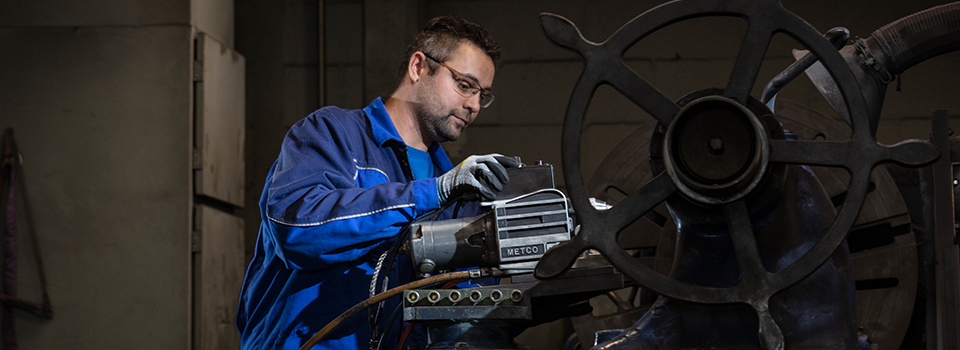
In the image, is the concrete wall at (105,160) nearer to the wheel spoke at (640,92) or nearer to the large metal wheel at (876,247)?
the large metal wheel at (876,247)

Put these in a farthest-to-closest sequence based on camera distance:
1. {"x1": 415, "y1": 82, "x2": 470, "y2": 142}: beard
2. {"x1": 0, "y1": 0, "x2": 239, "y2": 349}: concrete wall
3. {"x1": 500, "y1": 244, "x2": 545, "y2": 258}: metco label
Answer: {"x1": 0, "y1": 0, "x2": 239, "y2": 349}: concrete wall
{"x1": 415, "y1": 82, "x2": 470, "y2": 142}: beard
{"x1": 500, "y1": 244, "x2": 545, "y2": 258}: metco label

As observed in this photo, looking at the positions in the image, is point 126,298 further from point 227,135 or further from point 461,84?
point 461,84

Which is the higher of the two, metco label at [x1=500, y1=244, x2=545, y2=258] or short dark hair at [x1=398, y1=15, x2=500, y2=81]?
short dark hair at [x1=398, y1=15, x2=500, y2=81]

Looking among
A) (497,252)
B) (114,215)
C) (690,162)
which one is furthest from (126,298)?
(690,162)

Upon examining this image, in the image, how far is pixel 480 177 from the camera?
1.46 meters

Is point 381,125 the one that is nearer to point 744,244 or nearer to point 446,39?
point 446,39

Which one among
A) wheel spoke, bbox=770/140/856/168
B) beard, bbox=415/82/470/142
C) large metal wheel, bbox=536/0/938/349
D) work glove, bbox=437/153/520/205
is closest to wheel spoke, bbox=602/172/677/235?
large metal wheel, bbox=536/0/938/349

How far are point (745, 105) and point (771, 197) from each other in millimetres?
155

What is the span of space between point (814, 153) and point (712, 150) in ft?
0.44

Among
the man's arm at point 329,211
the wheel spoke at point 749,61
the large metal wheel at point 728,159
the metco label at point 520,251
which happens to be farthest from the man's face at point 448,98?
the wheel spoke at point 749,61

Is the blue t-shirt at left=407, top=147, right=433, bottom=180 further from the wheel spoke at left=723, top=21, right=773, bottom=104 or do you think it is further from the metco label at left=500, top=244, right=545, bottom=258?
the wheel spoke at left=723, top=21, right=773, bottom=104

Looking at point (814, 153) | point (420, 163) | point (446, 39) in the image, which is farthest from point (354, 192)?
point (814, 153)

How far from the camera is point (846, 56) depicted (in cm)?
136

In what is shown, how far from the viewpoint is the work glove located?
1433mm
